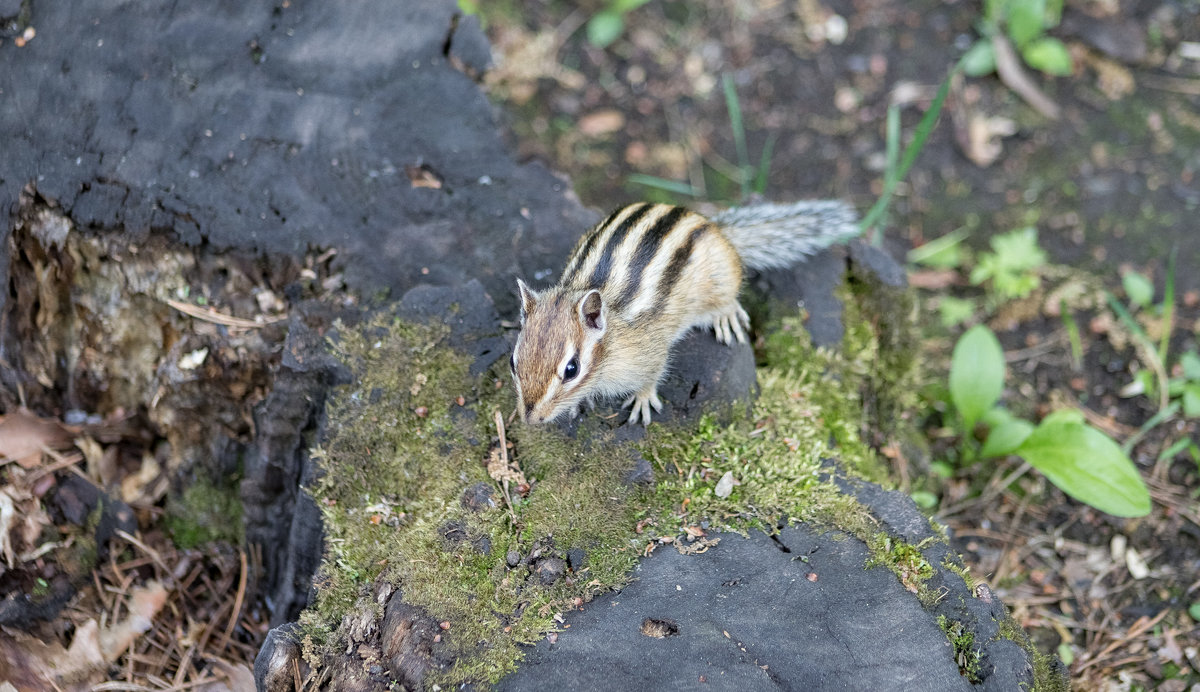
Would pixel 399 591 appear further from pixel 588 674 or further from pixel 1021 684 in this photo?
pixel 1021 684

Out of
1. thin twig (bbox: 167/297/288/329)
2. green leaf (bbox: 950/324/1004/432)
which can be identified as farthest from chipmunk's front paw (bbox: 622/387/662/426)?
green leaf (bbox: 950/324/1004/432)

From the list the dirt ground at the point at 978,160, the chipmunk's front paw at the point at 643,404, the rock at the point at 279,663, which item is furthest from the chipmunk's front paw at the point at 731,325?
the rock at the point at 279,663

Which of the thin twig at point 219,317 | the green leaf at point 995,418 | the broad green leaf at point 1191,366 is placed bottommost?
the broad green leaf at point 1191,366

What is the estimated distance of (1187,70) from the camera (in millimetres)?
5195

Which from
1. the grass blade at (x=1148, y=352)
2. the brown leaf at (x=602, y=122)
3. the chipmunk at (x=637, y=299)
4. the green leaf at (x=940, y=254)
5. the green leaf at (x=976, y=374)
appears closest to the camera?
the chipmunk at (x=637, y=299)

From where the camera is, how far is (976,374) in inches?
144

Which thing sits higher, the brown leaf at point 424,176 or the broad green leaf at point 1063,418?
the brown leaf at point 424,176

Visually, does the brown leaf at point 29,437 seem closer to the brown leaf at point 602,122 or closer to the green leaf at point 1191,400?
the brown leaf at point 602,122

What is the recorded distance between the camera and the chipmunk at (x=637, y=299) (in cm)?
265

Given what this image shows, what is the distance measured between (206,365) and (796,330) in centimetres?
226

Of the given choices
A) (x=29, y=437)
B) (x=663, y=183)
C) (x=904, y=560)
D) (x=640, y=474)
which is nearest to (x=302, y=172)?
(x=29, y=437)

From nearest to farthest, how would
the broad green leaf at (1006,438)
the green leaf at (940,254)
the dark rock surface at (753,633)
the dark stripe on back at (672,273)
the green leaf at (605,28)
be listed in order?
the dark rock surface at (753,633) → the dark stripe on back at (672,273) → the broad green leaf at (1006,438) → the green leaf at (940,254) → the green leaf at (605,28)

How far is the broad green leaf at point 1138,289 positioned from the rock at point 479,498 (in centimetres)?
366

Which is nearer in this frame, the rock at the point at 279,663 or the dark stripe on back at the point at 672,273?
the rock at the point at 279,663
